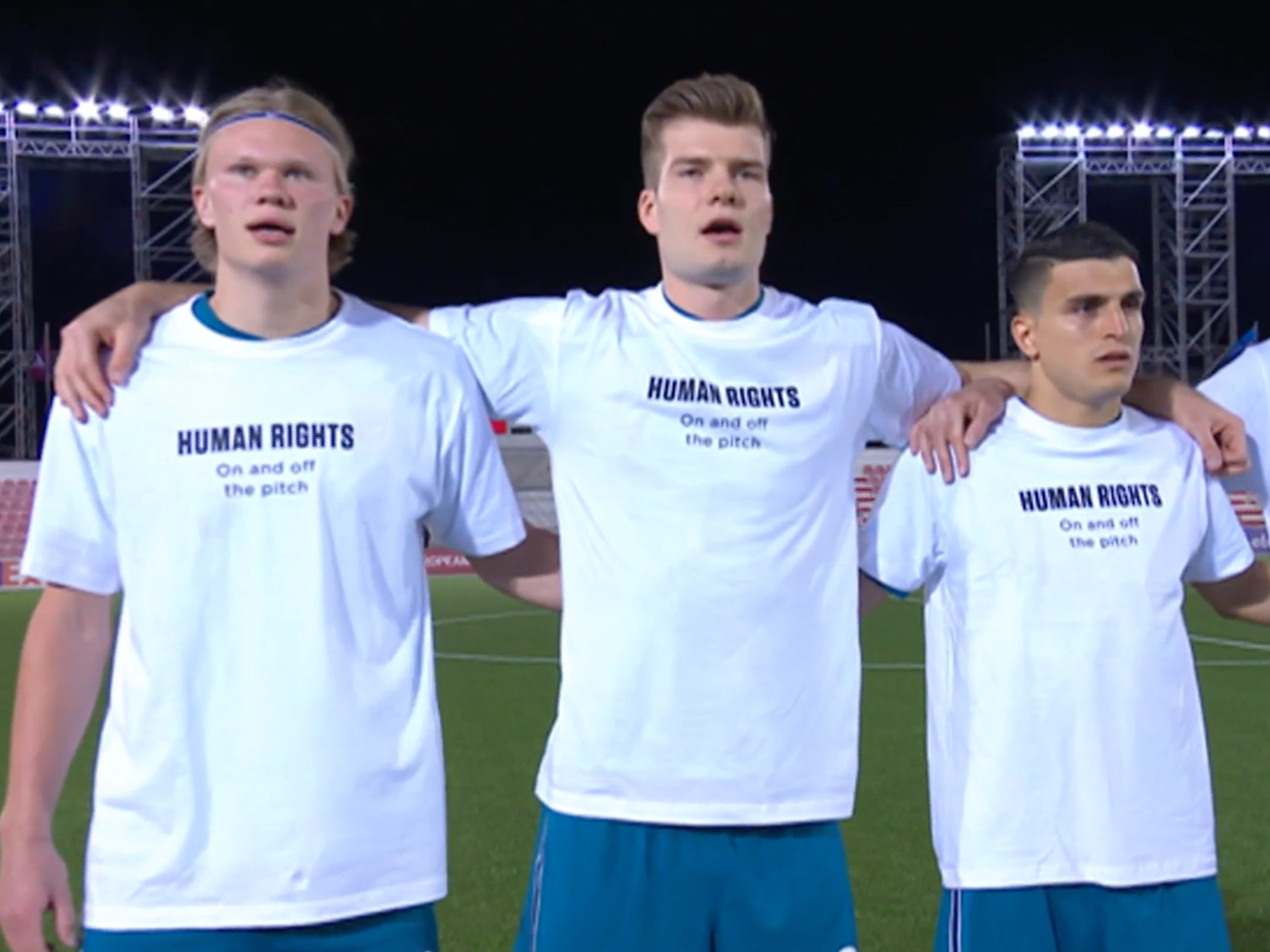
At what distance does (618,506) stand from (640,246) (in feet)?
124

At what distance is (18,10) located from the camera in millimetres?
29031

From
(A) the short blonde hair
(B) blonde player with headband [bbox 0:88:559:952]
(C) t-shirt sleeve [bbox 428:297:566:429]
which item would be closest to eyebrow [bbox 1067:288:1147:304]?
(C) t-shirt sleeve [bbox 428:297:566:429]

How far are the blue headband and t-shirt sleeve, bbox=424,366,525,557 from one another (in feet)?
1.66

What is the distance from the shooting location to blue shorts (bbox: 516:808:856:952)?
9.18ft

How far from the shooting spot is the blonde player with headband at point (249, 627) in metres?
2.26

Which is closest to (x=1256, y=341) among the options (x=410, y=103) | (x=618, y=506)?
(x=618, y=506)

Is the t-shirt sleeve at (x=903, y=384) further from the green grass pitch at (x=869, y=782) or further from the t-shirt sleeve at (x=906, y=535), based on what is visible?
the green grass pitch at (x=869, y=782)

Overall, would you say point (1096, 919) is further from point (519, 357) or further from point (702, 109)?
point (702, 109)

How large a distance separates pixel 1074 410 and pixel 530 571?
1.35 metres

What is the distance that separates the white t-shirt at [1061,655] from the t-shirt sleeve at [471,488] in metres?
1.00

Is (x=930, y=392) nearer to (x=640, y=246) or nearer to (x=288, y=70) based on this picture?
(x=288, y=70)

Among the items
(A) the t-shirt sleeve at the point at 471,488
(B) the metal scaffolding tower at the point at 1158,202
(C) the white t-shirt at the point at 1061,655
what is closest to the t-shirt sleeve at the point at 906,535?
(C) the white t-shirt at the point at 1061,655

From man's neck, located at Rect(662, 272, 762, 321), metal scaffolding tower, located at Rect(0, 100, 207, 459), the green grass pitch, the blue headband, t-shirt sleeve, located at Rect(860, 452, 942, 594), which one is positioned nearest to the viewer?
the blue headband

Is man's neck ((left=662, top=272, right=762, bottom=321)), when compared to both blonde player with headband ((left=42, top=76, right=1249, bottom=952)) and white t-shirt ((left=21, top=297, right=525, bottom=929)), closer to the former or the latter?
blonde player with headband ((left=42, top=76, right=1249, bottom=952))
